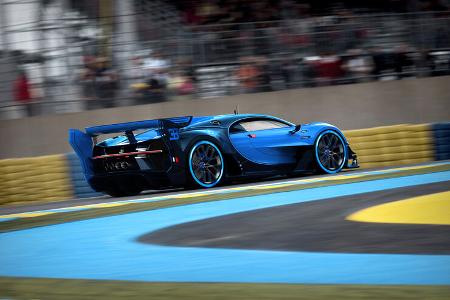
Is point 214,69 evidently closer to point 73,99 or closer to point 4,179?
point 73,99

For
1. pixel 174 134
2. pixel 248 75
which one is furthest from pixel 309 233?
pixel 248 75

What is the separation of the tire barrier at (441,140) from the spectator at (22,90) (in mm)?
7317

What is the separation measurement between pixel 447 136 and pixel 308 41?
3173 mm

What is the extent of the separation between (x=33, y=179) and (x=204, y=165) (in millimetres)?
2935

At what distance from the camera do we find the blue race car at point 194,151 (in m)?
11.5

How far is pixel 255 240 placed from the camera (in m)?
6.25

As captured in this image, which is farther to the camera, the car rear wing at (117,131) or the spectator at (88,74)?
the spectator at (88,74)

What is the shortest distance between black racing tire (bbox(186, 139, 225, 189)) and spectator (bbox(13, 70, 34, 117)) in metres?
5.09

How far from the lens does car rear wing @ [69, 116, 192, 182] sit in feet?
37.0

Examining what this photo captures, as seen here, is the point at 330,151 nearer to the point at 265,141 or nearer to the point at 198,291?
the point at 265,141

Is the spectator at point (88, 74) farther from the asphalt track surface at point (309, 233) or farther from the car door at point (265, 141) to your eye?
the asphalt track surface at point (309, 233)

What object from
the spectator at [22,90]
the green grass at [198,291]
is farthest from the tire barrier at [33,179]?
the green grass at [198,291]

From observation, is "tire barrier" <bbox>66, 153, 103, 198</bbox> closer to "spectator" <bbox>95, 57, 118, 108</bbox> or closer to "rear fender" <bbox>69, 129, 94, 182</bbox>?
"rear fender" <bbox>69, 129, 94, 182</bbox>

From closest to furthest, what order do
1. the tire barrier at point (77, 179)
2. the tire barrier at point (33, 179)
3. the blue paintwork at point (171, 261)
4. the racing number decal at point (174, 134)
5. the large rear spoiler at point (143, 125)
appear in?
the blue paintwork at point (171, 261) < the large rear spoiler at point (143, 125) < the racing number decal at point (174, 134) < the tire barrier at point (33, 179) < the tire barrier at point (77, 179)
